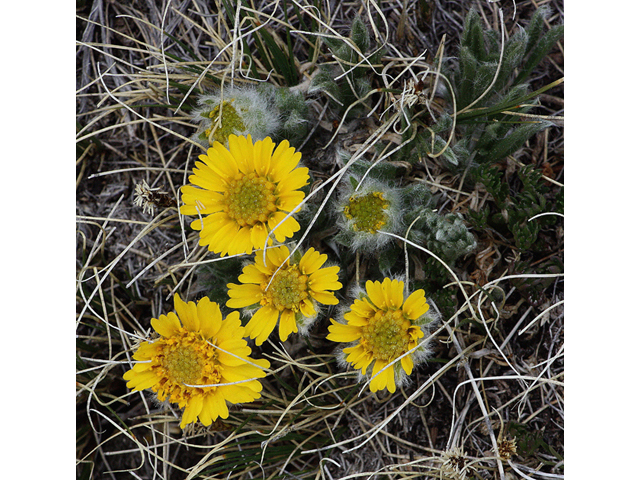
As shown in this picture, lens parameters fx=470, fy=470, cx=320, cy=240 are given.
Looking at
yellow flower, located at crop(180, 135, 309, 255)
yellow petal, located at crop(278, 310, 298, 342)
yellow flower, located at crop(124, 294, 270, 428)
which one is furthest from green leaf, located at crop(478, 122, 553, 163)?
yellow flower, located at crop(124, 294, 270, 428)

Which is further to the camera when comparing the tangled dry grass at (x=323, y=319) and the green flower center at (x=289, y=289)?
the tangled dry grass at (x=323, y=319)

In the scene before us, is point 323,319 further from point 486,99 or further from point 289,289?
point 486,99

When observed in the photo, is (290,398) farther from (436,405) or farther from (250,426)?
(436,405)

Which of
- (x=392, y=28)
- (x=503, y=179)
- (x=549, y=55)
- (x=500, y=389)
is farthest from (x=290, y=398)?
(x=549, y=55)

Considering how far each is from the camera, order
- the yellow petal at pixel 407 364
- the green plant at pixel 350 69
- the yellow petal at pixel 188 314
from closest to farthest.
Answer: the yellow petal at pixel 407 364, the yellow petal at pixel 188 314, the green plant at pixel 350 69

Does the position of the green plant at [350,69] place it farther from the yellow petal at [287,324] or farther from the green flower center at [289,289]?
the yellow petal at [287,324]

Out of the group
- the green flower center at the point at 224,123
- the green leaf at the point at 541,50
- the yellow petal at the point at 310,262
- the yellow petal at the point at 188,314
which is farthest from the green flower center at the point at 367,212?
the green leaf at the point at 541,50
